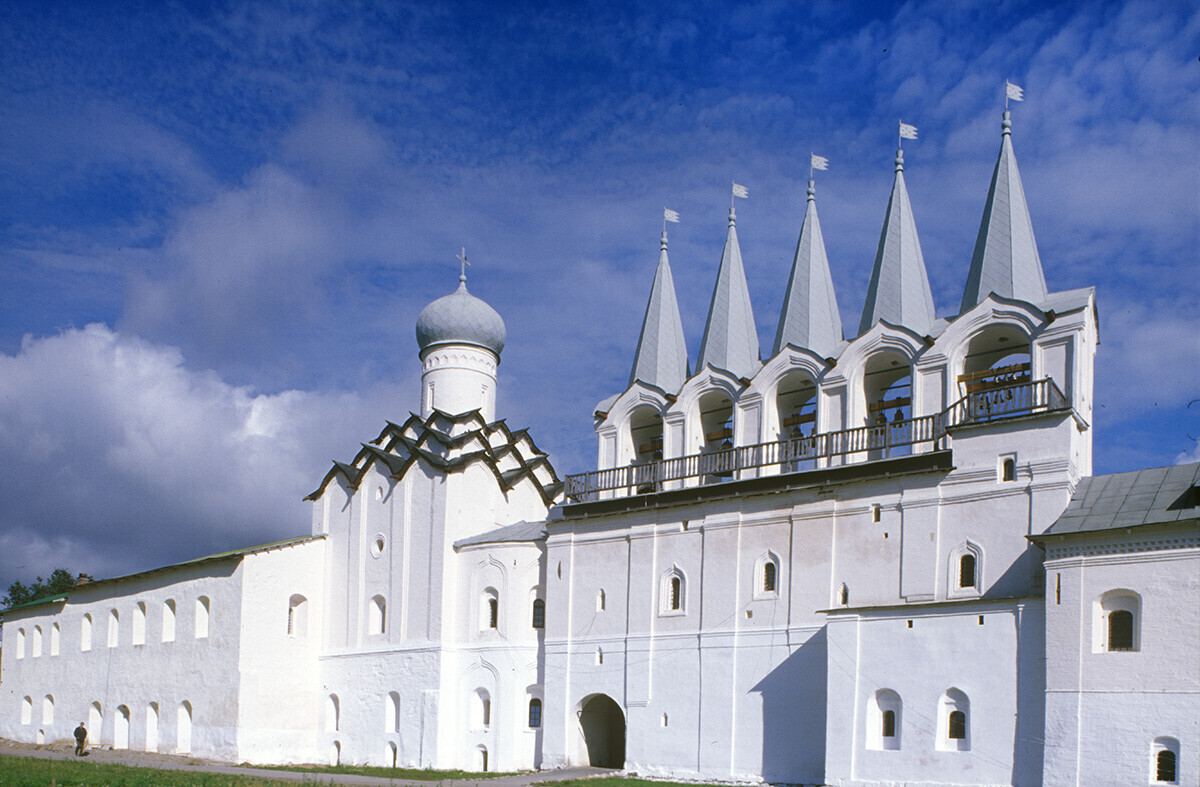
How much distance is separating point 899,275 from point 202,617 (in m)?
21.6

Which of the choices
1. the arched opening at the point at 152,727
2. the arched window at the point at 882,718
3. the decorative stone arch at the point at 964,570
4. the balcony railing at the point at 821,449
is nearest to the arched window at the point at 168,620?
the arched opening at the point at 152,727

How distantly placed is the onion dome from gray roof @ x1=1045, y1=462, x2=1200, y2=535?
748 inches

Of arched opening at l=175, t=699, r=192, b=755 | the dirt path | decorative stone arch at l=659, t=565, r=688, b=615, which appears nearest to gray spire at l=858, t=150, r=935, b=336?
decorative stone arch at l=659, t=565, r=688, b=615

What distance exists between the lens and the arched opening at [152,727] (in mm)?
33094

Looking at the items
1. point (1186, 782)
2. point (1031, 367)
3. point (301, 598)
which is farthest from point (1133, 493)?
point (301, 598)

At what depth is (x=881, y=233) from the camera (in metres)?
25.5

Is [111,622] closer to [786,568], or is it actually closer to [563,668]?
[563,668]

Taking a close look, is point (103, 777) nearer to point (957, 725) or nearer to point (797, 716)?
point (797, 716)

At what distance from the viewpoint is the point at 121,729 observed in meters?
34.5

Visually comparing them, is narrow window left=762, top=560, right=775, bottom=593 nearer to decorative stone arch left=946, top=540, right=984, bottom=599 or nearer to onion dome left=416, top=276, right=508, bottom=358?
decorative stone arch left=946, top=540, right=984, bottom=599

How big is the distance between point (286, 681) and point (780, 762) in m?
15.0

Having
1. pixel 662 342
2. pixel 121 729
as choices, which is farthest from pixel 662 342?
pixel 121 729

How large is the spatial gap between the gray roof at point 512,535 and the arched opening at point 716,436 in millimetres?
4826

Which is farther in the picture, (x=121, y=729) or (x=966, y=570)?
(x=121, y=729)
